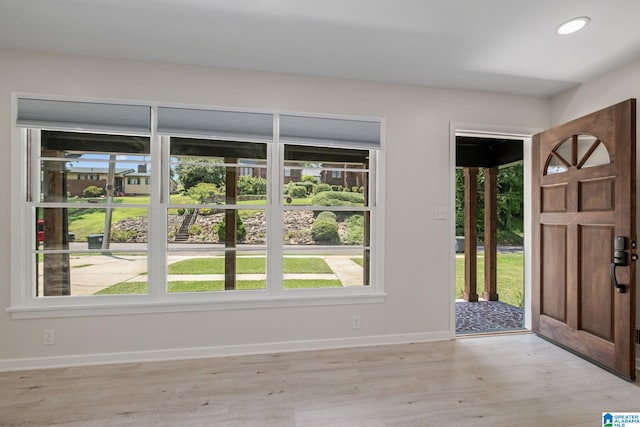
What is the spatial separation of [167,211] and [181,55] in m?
1.29

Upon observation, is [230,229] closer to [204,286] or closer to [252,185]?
[252,185]

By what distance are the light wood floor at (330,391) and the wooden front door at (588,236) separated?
29 centimetres

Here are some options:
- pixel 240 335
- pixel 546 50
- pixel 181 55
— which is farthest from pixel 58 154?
pixel 546 50

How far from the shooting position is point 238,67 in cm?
272

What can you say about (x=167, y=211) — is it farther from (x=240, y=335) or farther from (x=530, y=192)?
(x=530, y=192)

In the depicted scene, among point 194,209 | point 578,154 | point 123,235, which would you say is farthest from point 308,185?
point 578,154

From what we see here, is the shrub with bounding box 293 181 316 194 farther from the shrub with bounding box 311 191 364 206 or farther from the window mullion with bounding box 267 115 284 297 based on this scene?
the window mullion with bounding box 267 115 284 297

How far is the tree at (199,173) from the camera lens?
2771 mm

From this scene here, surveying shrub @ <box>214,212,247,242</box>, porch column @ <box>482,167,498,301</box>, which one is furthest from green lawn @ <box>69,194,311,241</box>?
porch column @ <box>482,167,498,301</box>

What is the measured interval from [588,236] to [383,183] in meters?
1.75

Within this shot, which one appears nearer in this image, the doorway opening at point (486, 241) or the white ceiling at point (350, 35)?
the white ceiling at point (350, 35)

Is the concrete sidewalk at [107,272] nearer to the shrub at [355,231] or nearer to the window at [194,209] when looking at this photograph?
the window at [194,209]

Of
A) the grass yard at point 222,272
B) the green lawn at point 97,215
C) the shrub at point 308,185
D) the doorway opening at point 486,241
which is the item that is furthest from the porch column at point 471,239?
the green lawn at point 97,215

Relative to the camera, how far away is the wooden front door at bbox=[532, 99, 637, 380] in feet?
7.53
